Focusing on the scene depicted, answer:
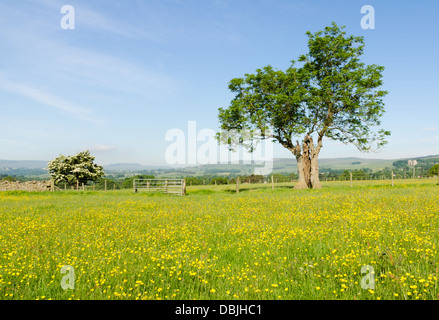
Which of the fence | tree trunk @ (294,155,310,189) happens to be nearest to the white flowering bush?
the fence

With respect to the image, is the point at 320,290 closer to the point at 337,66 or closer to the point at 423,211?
the point at 423,211

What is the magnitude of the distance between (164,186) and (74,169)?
30488mm

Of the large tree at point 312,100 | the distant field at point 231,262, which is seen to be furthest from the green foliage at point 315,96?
the distant field at point 231,262

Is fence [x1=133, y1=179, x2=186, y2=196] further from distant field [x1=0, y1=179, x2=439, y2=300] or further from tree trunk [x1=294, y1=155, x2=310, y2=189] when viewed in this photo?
distant field [x1=0, y1=179, x2=439, y2=300]

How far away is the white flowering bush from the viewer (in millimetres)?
55469

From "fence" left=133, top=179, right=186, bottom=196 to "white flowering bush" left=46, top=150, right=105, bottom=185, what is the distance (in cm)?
2488

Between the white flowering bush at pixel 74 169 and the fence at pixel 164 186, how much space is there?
81.6 feet

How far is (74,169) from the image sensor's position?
5528cm

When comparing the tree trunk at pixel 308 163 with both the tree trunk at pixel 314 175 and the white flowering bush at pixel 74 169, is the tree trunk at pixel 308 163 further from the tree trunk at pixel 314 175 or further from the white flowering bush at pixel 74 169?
the white flowering bush at pixel 74 169

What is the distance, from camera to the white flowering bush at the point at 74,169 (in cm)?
5547

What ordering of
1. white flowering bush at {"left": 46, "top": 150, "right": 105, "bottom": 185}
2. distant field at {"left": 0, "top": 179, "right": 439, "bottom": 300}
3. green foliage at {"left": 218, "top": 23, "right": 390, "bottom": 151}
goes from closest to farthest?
distant field at {"left": 0, "top": 179, "right": 439, "bottom": 300} < green foliage at {"left": 218, "top": 23, "right": 390, "bottom": 151} < white flowering bush at {"left": 46, "top": 150, "right": 105, "bottom": 185}
